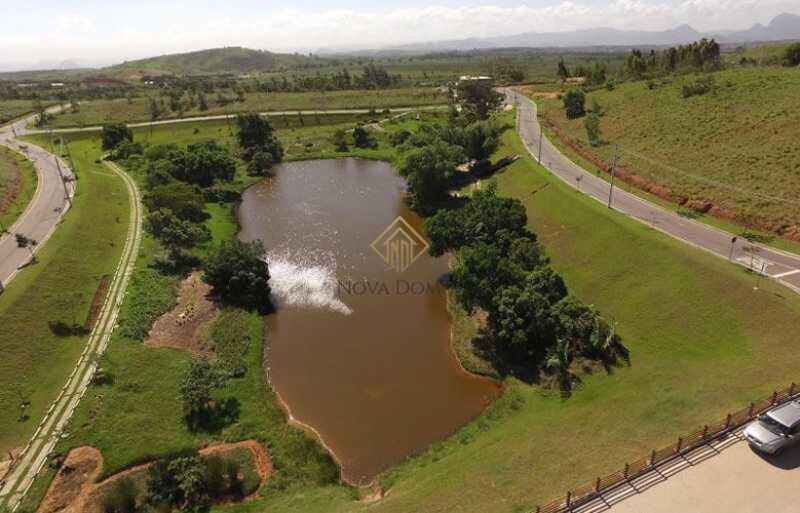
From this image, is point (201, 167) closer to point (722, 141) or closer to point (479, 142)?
point (479, 142)

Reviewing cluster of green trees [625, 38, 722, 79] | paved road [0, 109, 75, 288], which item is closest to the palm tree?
paved road [0, 109, 75, 288]

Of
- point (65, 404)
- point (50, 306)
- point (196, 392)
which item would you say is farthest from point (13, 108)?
point (196, 392)

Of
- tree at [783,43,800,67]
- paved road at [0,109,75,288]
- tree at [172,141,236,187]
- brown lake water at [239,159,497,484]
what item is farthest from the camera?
tree at [783,43,800,67]

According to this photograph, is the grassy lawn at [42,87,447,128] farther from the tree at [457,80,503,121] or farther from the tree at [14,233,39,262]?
the tree at [14,233,39,262]

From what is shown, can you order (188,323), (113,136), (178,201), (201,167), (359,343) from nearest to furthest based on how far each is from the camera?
(359,343)
(188,323)
(178,201)
(201,167)
(113,136)

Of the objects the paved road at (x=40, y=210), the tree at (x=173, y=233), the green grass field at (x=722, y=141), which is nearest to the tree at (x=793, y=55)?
the green grass field at (x=722, y=141)

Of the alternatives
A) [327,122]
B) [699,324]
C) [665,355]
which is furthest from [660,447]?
[327,122]

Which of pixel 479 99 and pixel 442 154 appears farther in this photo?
pixel 479 99
